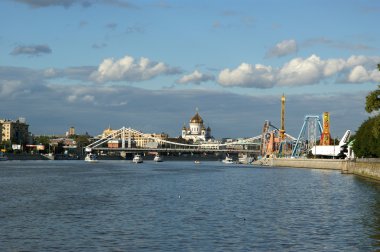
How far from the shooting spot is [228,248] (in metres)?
27.5

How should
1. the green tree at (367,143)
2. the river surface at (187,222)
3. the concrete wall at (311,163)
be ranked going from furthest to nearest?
the concrete wall at (311,163) < the green tree at (367,143) < the river surface at (187,222)

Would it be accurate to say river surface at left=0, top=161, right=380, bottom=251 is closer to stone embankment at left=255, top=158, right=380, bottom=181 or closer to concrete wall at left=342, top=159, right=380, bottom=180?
concrete wall at left=342, top=159, right=380, bottom=180

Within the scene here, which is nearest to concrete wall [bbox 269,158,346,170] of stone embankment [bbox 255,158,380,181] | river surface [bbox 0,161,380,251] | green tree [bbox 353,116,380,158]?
stone embankment [bbox 255,158,380,181]

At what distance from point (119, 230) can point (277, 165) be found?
150 m

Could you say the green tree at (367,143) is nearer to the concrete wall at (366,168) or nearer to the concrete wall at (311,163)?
the concrete wall at (366,168)

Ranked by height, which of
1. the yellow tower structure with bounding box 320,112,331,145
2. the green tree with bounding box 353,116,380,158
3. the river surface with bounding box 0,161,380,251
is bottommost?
the river surface with bounding box 0,161,380,251

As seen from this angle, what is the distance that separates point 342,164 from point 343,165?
2462mm

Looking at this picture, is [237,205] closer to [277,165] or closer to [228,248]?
[228,248]

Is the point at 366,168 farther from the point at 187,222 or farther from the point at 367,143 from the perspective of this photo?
the point at 187,222

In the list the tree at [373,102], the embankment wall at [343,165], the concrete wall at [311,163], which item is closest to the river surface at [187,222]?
the tree at [373,102]

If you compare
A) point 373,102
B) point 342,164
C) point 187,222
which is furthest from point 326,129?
point 187,222

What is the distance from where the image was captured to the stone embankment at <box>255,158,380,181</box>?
8331cm

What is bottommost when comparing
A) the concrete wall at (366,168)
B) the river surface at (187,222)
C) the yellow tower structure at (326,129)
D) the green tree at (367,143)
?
the river surface at (187,222)

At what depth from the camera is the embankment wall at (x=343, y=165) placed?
83.2 meters
